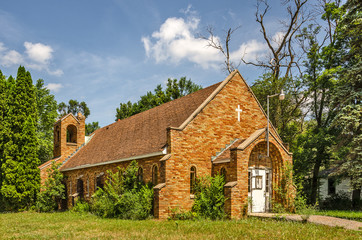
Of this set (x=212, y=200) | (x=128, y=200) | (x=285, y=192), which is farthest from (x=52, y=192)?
(x=285, y=192)

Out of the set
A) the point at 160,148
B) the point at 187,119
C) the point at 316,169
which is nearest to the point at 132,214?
the point at 160,148

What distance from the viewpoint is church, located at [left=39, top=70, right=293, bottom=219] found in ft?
57.0

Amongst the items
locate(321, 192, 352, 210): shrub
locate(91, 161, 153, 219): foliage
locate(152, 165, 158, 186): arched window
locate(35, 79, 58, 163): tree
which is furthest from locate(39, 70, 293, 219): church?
locate(35, 79, 58, 163): tree

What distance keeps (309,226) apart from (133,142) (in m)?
13.7

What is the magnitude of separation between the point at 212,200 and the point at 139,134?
9008mm

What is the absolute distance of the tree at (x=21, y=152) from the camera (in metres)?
26.4

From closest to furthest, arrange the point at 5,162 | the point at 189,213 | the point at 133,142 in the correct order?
the point at 189,213 → the point at 133,142 → the point at 5,162

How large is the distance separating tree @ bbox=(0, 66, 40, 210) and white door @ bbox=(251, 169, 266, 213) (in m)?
18.0

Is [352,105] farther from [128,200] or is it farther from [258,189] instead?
[128,200]

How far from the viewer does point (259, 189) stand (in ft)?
63.2

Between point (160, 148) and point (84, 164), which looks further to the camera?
point (84, 164)

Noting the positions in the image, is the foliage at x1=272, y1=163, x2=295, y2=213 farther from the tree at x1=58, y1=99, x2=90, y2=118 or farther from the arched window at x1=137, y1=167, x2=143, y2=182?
the tree at x1=58, y1=99, x2=90, y2=118

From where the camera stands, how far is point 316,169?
28328 mm

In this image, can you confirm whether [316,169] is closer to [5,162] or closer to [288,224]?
[288,224]
